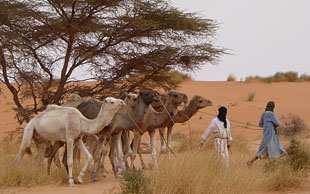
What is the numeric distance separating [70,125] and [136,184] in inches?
105

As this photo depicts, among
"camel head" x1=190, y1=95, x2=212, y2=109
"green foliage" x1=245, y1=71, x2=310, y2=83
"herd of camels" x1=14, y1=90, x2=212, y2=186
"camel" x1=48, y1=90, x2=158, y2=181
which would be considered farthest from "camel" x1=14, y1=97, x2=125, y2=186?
"green foliage" x1=245, y1=71, x2=310, y2=83

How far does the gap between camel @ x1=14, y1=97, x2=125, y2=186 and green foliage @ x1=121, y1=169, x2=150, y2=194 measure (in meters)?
1.92

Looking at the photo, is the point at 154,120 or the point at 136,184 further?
the point at 154,120

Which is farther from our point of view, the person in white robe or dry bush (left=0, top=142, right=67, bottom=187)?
the person in white robe

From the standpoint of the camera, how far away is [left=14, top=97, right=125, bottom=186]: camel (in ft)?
34.3

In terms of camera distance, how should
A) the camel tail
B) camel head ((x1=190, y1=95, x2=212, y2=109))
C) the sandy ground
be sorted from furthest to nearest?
the sandy ground
camel head ((x1=190, y1=95, x2=212, y2=109))
the camel tail

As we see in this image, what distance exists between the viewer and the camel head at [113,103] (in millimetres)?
10359

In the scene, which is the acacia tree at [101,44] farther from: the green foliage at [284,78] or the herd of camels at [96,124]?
the green foliage at [284,78]

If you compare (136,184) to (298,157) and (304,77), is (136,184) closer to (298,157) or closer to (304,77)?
(298,157)

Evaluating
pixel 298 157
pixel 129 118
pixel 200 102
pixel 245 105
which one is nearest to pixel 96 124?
pixel 129 118

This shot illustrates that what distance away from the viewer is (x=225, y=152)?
11.5 metres

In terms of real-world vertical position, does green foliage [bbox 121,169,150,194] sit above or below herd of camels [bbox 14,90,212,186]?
below

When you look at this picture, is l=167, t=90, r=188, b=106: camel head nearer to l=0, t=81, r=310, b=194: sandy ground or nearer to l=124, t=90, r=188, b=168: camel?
l=124, t=90, r=188, b=168: camel

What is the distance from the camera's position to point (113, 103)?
409 inches
